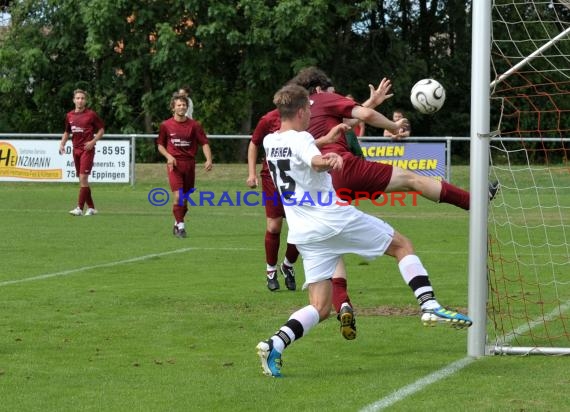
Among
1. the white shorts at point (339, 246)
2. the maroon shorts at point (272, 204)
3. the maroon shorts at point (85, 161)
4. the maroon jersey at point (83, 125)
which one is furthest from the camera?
the maroon jersey at point (83, 125)

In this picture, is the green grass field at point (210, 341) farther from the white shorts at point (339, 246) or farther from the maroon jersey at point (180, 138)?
the maroon jersey at point (180, 138)

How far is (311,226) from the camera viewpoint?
6852 millimetres

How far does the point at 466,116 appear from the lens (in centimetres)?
4091

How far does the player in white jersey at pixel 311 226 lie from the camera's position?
6.73 meters

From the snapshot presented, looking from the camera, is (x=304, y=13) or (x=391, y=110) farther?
(x=391, y=110)

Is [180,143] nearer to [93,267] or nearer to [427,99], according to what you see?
[93,267]

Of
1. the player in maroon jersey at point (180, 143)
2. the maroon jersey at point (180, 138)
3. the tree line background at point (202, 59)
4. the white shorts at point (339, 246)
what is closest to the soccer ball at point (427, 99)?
the white shorts at point (339, 246)

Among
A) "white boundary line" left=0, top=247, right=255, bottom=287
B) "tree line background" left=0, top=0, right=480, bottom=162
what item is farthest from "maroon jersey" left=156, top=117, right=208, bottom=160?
"tree line background" left=0, top=0, right=480, bottom=162

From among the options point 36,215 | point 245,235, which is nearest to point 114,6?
point 36,215

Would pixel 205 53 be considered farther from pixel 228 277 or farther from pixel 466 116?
pixel 228 277

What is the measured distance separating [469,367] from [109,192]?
2043 centimetres

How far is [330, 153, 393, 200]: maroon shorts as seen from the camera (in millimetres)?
7992

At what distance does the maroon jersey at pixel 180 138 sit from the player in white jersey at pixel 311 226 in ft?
32.2

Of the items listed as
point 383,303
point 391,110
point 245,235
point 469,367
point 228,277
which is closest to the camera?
point 469,367
